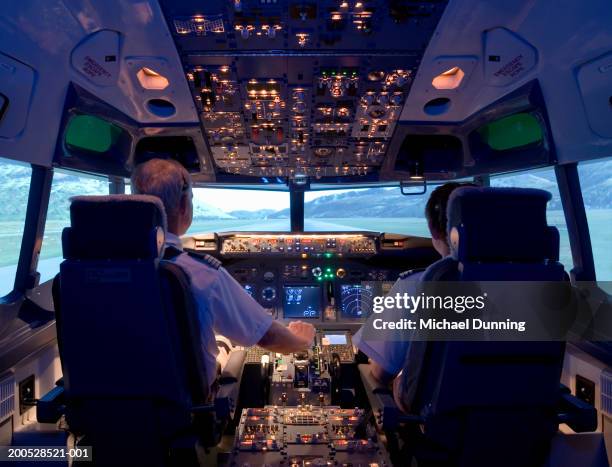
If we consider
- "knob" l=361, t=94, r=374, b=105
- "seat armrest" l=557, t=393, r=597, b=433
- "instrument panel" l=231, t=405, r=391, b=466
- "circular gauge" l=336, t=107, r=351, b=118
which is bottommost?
"instrument panel" l=231, t=405, r=391, b=466

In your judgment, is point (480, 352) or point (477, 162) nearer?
point (480, 352)

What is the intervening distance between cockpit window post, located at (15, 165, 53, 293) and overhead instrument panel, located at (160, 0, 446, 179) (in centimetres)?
104

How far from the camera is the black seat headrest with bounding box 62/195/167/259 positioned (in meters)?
1.15

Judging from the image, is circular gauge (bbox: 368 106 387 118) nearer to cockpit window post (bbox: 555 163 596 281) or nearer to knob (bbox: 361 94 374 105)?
knob (bbox: 361 94 374 105)

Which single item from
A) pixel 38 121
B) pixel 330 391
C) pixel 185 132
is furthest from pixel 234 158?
pixel 330 391

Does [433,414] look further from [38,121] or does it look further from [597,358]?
[38,121]

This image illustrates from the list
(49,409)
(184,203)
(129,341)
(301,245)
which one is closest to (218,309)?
(129,341)

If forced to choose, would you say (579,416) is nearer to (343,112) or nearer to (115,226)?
(115,226)

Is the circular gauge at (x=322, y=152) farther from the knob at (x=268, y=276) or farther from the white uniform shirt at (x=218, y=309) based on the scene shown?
the white uniform shirt at (x=218, y=309)

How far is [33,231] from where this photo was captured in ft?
7.72

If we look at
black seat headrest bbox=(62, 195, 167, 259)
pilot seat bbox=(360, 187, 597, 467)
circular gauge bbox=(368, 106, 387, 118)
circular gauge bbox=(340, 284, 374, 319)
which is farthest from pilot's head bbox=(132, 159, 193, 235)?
circular gauge bbox=(340, 284, 374, 319)

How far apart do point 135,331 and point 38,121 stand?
146cm

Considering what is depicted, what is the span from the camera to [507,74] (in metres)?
2.11

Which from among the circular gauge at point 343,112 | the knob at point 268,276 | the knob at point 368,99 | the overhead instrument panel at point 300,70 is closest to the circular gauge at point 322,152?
the overhead instrument panel at point 300,70
